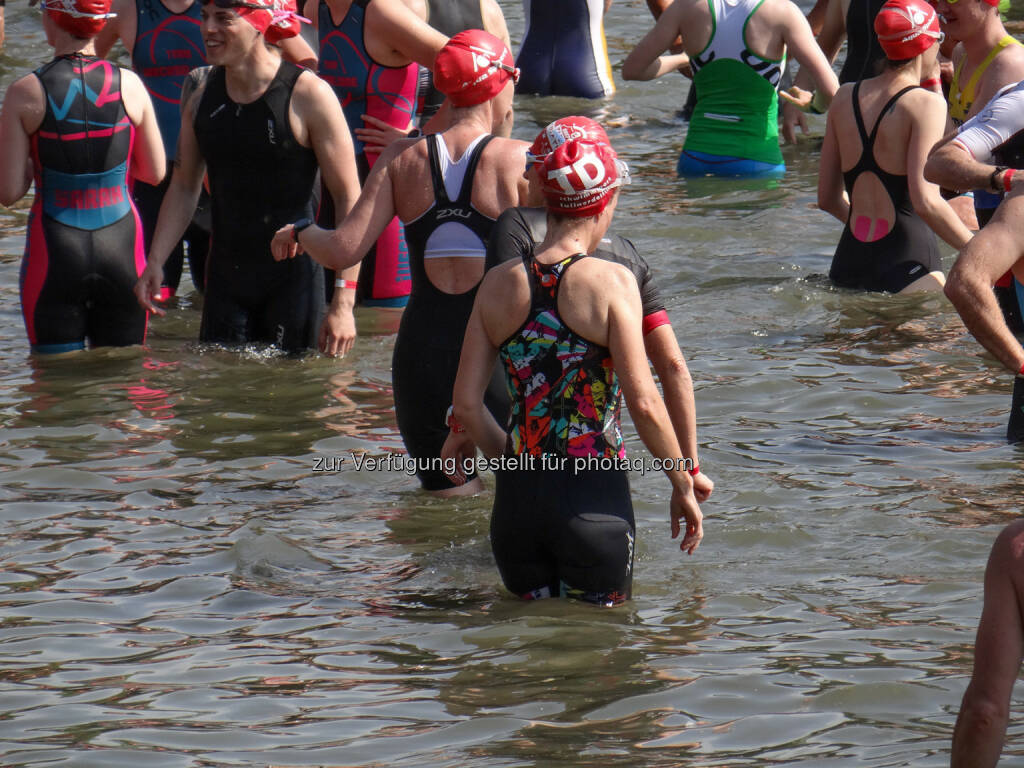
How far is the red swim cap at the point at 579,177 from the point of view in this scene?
13.7ft

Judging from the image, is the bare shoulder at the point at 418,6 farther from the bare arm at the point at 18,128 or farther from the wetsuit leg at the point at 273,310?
the bare arm at the point at 18,128

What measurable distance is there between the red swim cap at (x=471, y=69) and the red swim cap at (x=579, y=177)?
0.95 m

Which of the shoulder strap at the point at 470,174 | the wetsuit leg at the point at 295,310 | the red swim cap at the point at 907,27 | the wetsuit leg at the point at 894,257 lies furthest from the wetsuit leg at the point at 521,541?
the wetsuit leg at the point at 894,257

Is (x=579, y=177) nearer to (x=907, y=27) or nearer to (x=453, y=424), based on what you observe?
(x=453, y=424)

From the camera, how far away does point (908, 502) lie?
18.5 ft

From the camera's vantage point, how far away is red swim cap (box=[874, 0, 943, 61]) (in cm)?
707

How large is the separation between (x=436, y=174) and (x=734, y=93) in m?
5.13

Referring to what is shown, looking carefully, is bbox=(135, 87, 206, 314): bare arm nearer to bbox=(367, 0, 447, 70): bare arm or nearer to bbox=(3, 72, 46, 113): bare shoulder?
bbox=(3, 72, 46, 113): bare shoulder

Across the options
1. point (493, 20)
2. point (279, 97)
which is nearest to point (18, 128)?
point (279, 97)

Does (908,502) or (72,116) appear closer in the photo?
(908,502)

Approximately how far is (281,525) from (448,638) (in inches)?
52.4

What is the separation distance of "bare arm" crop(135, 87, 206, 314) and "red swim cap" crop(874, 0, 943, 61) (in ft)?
10.6

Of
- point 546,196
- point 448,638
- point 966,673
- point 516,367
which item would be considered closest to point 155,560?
point 448,638

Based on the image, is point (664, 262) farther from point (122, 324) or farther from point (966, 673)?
point (966, 673)
